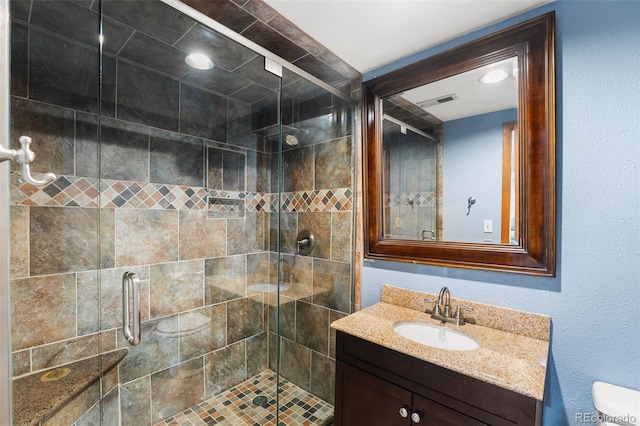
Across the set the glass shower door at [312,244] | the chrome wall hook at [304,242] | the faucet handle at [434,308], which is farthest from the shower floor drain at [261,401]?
the faucet handle at [434,308]

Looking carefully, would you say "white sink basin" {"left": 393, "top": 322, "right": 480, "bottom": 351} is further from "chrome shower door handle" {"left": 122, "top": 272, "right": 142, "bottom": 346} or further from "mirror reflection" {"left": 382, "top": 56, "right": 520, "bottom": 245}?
"chrome shower door handle" {"left": 122, "top": 272, "right": 142, "bottom": 346}

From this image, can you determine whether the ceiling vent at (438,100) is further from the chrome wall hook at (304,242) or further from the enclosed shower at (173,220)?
the chrome wall hook at (304,242)

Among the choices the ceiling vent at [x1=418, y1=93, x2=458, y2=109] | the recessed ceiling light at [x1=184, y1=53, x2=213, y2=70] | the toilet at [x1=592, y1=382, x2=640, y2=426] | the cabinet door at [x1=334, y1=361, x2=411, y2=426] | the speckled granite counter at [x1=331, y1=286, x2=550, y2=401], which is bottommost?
the cabinet door at [x1=334, y1=361, x2=411, y2=426]

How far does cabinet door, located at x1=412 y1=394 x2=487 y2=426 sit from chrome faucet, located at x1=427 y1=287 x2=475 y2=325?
42 centimetres

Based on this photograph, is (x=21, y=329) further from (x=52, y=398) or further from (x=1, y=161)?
(x=1, y=161)

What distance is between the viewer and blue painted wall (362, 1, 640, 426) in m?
1.04

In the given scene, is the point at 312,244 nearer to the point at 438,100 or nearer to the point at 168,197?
the point at 168,197

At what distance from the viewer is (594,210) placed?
1.10 m

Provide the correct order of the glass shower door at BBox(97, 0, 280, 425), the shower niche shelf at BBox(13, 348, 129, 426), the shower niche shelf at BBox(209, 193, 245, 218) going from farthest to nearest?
the shower niche shelf at BBox(209, 193, 245, 218) < the glass shower door at BBox(97, 0, 280, 425) < the shower niche shelf at BBox(13, 348, 129, 426)

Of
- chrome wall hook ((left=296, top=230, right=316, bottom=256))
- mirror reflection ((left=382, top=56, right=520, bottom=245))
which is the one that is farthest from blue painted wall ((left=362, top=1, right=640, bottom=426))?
chrome wall hook ((left=296, top=230, right=316, bottom=256))

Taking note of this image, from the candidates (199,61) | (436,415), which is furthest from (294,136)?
(436,415)

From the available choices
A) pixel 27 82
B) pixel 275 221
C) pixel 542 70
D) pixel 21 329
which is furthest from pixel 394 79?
pixel 21 329

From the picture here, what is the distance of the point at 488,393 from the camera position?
3.14 ft

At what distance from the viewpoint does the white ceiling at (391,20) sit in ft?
4.04
